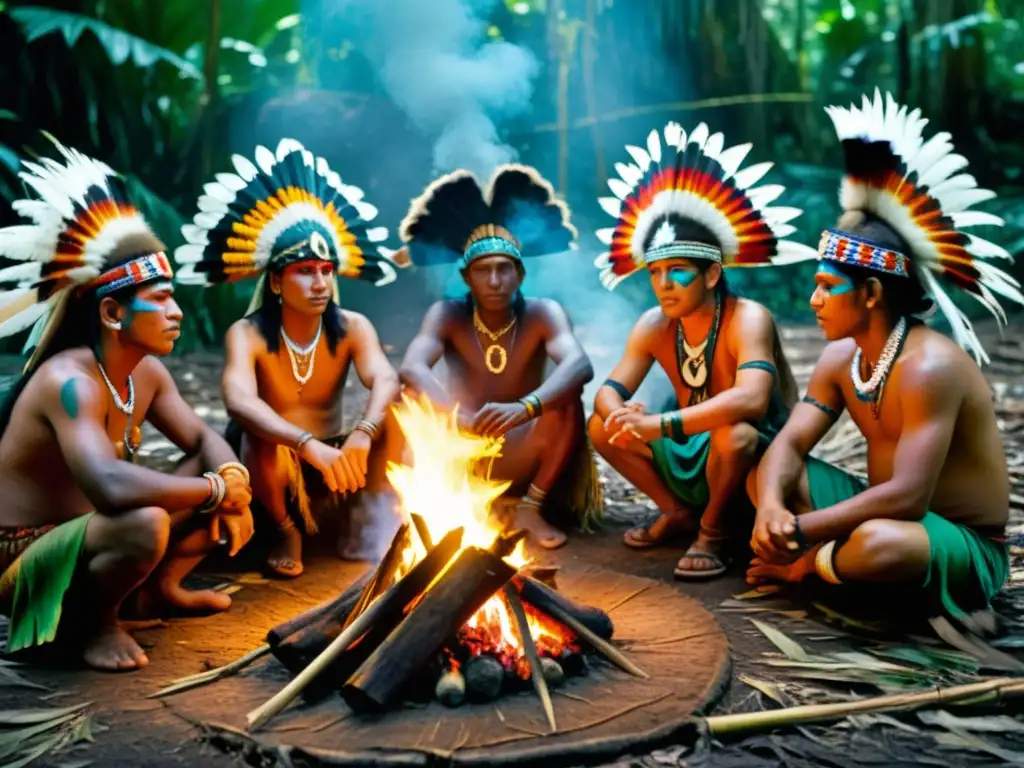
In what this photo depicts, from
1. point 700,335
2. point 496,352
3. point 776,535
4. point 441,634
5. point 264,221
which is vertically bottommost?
point 441,634

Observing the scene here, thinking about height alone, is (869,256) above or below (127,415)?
above

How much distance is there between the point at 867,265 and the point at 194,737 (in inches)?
104

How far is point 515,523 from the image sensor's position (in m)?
4.72

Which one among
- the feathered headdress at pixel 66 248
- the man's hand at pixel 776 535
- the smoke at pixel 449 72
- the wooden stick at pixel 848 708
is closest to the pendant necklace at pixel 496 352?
the man's hand at pixel 776 535

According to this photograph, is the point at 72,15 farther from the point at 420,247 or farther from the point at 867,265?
the point at 867,265

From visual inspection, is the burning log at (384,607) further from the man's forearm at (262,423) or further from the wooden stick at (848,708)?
the man's forearm at (262,423)

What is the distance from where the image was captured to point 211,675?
10.1 feet

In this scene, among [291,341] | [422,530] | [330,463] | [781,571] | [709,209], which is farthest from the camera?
[291,341]

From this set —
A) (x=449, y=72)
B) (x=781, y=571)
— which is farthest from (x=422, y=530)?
(x=449, y=72)

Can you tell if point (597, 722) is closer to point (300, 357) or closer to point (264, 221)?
point (300, 357)

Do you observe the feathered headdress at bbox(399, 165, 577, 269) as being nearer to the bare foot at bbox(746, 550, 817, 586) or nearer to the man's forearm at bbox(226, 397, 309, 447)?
the man's forearm at bbox(226, 397, 309, 447)

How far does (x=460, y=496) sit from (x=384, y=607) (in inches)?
27.5

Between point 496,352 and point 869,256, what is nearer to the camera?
point 869,256

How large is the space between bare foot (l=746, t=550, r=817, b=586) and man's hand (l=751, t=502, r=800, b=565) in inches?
9.4
